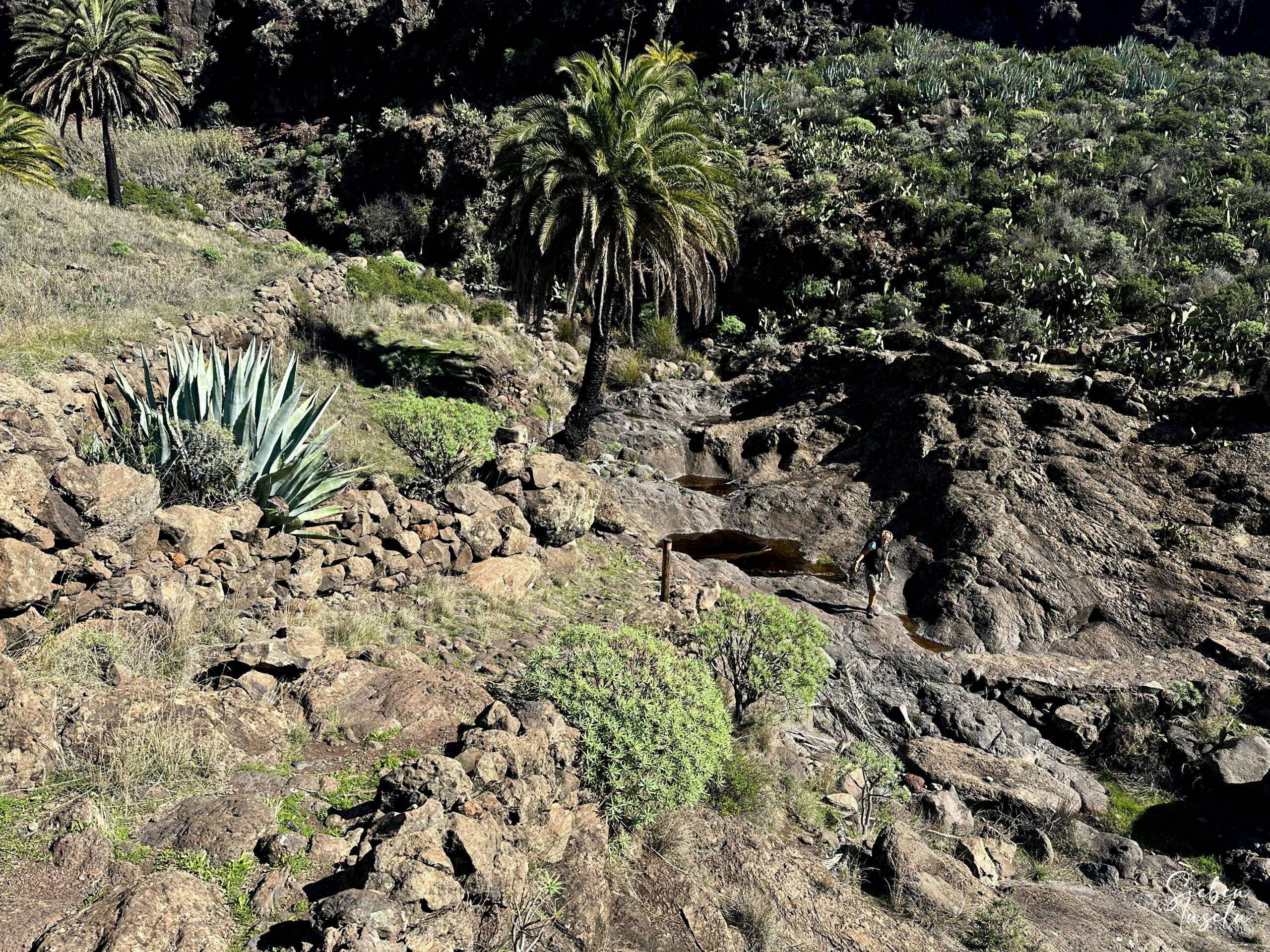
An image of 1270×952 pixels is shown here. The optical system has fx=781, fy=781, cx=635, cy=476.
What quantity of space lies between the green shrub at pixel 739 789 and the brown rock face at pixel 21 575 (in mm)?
4351

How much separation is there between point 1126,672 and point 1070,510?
135 inches

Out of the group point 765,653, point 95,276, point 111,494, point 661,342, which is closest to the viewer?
point 111,494

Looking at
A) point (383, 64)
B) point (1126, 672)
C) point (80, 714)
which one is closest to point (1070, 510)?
point (1126, 672)

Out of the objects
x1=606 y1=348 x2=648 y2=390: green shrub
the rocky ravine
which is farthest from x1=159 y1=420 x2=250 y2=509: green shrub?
x1=606 y1=348 x2=648 y2=390: green shrub

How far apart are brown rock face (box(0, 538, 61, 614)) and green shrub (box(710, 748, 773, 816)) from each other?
4.35 m

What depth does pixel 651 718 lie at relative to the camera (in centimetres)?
476

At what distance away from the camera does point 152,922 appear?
2.89 m

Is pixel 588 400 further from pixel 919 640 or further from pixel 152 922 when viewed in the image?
pixel 152 922

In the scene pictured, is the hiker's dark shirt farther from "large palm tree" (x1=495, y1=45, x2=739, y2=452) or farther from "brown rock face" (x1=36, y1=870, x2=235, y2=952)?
"brown rock face" (x1=36, y1=870, x2=235, y2=952)

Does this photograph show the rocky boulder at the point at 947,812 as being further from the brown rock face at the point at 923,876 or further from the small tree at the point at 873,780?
the brown rock face at the point at 923,876

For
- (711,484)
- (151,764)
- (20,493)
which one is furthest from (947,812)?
(711,484)

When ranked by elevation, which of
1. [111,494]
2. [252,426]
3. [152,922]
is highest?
[252,426]

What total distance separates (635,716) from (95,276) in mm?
13119

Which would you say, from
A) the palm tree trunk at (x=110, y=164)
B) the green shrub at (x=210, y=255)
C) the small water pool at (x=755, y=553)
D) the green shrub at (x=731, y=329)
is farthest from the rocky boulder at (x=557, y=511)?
the palm tree trunk at (x=110, y=164)
